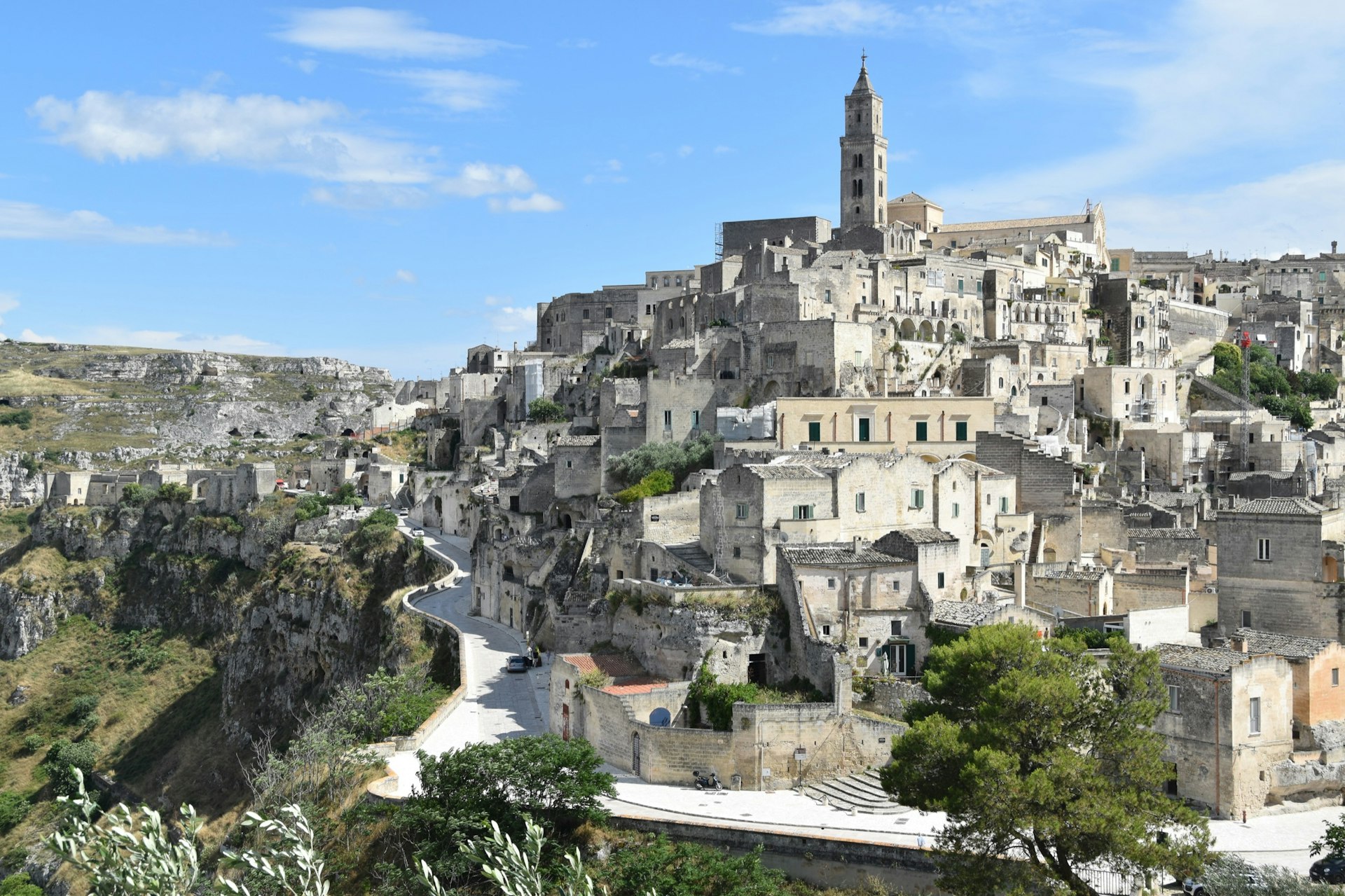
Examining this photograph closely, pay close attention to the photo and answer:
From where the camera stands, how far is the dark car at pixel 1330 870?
24156mm

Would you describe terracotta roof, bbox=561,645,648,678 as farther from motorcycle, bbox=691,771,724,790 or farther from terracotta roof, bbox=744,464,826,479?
terracotta roof, bbox=744,464,826,479

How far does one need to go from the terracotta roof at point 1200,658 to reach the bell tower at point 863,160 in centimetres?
5783

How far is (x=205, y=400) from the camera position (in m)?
129

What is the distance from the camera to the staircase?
127ft

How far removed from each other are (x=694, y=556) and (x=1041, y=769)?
17.3 m

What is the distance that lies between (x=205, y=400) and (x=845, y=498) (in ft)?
341

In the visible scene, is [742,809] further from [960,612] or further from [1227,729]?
[1227,729]

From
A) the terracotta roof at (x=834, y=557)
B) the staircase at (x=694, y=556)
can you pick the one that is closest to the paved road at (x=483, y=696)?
the staircase at (x=694, y=556)

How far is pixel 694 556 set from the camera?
131 ft

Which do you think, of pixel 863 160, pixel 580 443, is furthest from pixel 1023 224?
pixel 580 443

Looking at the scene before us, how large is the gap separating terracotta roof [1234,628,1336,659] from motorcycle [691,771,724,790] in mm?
13519

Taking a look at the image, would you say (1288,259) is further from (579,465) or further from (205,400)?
(205,400)

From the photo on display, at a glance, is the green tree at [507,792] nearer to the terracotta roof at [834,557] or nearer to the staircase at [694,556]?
the terracotta roof at [834,557]

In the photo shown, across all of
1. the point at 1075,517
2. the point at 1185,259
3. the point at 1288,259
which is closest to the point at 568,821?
the point at 1075,517
